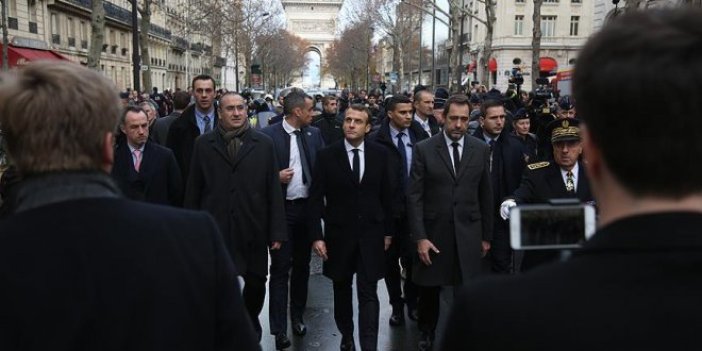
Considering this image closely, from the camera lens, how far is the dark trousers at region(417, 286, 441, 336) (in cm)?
580

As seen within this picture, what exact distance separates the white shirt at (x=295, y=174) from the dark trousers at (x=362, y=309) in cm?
102

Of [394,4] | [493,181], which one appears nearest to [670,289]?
[493,181]

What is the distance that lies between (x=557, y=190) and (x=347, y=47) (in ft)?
320

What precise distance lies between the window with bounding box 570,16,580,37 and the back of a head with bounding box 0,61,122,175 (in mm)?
69118

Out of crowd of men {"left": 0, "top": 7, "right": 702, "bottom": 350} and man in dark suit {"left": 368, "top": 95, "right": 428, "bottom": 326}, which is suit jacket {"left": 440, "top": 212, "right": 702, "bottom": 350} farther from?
man in dark suit {"left": 368, "top": 95, "right": 428, "bottom": 326}

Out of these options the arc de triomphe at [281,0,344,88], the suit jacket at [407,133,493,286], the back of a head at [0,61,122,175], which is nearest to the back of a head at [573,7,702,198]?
the back of a head at [0,61,122,175]

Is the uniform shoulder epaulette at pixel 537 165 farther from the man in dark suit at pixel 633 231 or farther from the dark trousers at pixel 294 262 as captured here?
the man in dark suit at pixel 633 231

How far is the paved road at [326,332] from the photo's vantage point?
19.5ft

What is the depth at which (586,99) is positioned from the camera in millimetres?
1312

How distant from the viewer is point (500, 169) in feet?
20.7

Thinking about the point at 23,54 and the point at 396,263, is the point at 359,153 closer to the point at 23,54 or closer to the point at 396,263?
the point at 396,263

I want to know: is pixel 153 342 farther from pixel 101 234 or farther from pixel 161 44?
pixel 161 44

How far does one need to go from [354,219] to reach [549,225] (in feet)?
13.4

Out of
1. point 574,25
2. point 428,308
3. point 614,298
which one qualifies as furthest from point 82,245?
point 574,25
